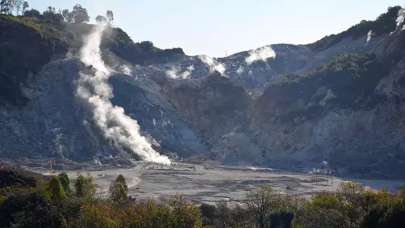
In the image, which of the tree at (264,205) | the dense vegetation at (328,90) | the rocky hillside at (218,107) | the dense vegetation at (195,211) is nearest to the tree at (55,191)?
the dense vegetation at (195,211)

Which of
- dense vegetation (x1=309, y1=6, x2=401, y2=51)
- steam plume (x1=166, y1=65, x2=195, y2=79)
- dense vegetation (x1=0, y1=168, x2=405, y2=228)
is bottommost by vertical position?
dense vegetation (x1=0, y1=168, x2=405, y2=228)


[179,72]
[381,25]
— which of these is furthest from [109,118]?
[381,25]

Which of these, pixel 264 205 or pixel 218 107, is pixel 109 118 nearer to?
pixel 218 107

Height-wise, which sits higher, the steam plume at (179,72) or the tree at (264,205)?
the steam plume at (179,72)

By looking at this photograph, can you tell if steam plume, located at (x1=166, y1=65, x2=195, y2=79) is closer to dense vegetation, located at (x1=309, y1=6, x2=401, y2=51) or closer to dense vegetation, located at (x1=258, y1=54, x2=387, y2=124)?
dense vegetation, located at (x1=258, y1=54, x2=387, y2=124)

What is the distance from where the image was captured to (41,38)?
536 ft

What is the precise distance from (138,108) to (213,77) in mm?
30696

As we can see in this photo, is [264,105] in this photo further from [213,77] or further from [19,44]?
[19,44]

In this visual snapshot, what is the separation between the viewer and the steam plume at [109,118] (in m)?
143

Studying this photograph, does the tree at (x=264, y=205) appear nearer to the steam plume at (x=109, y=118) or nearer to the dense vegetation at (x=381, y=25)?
the steam plume at (x=109, y=118)

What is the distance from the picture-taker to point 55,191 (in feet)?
222

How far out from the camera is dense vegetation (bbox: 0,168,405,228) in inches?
2010

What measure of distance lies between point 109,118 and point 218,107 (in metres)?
34.6

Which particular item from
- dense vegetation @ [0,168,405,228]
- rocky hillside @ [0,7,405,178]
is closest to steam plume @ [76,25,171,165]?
rocky hillside @ [0,7,405,178]
